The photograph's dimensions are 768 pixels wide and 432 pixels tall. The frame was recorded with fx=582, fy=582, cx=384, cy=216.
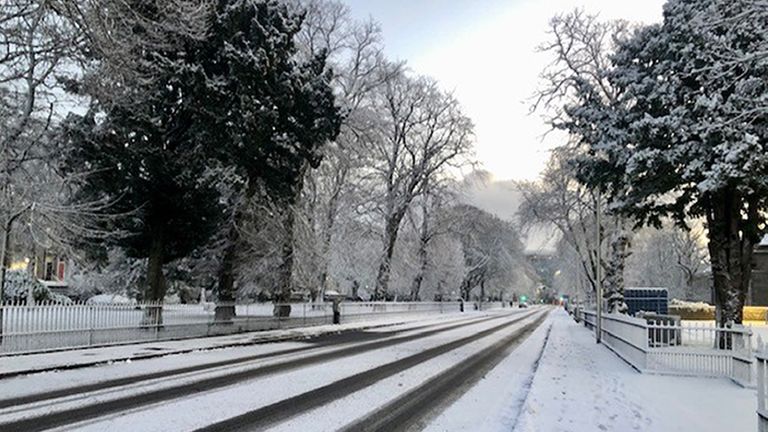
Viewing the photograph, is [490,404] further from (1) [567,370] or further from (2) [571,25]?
(2) [571,25]

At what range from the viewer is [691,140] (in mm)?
15719

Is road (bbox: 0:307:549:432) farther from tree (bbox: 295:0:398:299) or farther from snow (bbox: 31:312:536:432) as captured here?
tree (bbox: 295:0:398:299)

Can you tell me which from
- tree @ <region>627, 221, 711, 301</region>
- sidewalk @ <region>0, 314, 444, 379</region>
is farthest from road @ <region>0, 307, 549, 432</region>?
tree @ <region>627, 221, 711, 301</region>

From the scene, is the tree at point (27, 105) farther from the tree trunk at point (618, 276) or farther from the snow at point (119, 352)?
the tree trunk at point (618, 276)

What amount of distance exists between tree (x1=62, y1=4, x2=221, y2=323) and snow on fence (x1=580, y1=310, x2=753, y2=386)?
1458cm

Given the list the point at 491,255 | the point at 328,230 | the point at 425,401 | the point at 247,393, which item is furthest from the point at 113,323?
the point at 491,255

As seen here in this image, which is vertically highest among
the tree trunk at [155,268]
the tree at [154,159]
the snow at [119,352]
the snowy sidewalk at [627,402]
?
the tree at [154,159]

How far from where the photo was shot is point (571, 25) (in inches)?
1082

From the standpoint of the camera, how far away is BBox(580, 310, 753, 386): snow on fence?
1244 cm

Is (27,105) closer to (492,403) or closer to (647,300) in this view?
(492,403)

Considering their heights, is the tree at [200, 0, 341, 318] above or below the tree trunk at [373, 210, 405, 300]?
above

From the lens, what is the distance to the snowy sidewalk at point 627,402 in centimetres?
793

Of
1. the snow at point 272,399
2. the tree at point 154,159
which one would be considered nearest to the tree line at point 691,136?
the snow at point 272,399

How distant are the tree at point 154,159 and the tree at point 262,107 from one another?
0.89m
